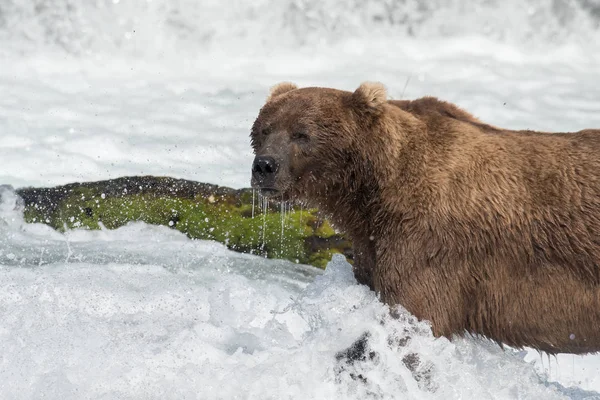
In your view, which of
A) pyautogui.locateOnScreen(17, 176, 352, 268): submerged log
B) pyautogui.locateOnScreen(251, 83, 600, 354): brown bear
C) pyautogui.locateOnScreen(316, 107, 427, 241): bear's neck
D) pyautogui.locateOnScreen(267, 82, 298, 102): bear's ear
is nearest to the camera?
pyautogui.locateOnScreen(251, 83, 600, 354): brown bear

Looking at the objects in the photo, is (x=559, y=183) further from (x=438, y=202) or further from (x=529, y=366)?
(x=529, y=366)

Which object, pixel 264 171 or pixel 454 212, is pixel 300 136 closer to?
pixel 264 171

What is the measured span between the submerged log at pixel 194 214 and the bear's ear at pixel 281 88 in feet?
24.2

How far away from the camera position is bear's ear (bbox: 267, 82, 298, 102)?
6.31m

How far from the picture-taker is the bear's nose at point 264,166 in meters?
5.45

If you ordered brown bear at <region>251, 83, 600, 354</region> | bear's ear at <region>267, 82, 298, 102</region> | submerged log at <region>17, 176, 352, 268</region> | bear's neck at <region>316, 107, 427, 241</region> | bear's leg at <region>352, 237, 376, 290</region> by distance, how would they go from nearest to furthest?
brown bear at <region>251, 83, 600, 354</region>, bear's neck at <region>316, 107, 427, 241</region>, bear's leg at <region>352, 237, 376, 290</region>, bear's ear at <region>267, 82, 298, 102</region>, submerged log at <region>17, 176, 352, 268</region>

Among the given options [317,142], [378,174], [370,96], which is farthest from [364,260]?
[370,96]

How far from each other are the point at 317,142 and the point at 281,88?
3.12 ft

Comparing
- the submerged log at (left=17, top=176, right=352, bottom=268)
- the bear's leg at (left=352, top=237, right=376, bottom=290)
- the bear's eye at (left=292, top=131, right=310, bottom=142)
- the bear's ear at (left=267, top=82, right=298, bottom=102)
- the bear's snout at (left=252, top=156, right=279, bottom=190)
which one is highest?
the bear's ear at (left=267, top=82, right=298, bottom=102)

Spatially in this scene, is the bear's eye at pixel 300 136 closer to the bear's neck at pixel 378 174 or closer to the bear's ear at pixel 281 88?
the bear's neck at pixel 378 174

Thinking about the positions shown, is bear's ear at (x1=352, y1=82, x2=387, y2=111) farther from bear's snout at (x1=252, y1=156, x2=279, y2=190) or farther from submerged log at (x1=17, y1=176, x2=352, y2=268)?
submerged log at (x1=17, y1=176, x2=352, y2=268)

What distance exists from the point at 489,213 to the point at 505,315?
770 millimetres

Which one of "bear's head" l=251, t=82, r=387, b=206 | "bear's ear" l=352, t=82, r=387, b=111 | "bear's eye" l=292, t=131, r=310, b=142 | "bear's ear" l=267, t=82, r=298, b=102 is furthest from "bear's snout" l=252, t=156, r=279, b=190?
"bear's ear" l=267, t=82, r=298, b=102

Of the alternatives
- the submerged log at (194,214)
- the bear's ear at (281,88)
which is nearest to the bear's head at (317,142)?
the bear's ear at (281,88)
